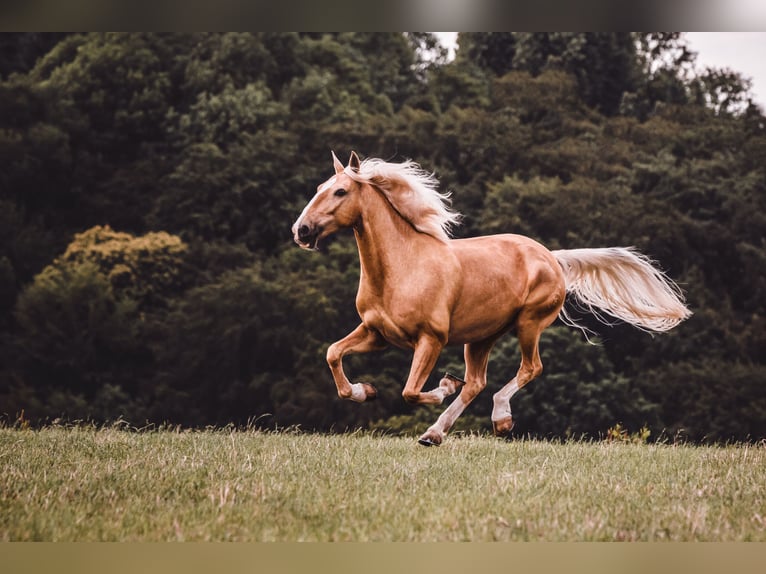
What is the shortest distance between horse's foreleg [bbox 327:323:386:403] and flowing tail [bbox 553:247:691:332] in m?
1.93

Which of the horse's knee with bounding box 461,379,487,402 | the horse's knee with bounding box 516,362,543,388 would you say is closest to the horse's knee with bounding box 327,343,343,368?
the horse's knee with bounding box 461,379,487,402

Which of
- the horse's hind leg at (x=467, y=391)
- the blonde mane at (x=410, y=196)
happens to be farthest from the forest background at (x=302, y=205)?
the blonde mane at (x=410, y=196)

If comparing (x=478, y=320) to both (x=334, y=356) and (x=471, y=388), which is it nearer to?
(x=471, y=388)

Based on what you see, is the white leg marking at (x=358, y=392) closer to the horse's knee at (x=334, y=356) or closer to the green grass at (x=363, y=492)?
the horse's knee at (x=334, y=356)

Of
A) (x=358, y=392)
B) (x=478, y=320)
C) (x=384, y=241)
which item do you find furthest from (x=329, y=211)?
(x=478, y=320)

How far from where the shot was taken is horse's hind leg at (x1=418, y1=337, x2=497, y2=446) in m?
7.36

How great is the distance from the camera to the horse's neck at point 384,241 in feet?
24.0

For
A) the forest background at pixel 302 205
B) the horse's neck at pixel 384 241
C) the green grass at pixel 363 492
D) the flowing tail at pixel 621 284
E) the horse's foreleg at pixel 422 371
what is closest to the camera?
the green grass at pixel 363 492

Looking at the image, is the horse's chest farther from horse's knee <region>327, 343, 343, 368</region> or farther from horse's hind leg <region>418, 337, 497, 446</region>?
horse's hind leg <region>418, 337, 497, 446</region>

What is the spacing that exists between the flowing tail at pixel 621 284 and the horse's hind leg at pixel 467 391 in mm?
901

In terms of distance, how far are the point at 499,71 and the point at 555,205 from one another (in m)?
6.57

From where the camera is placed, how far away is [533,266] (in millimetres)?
7875

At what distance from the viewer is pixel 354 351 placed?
23.6 feet

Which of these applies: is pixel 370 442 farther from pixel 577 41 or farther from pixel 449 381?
pixel 577 41
